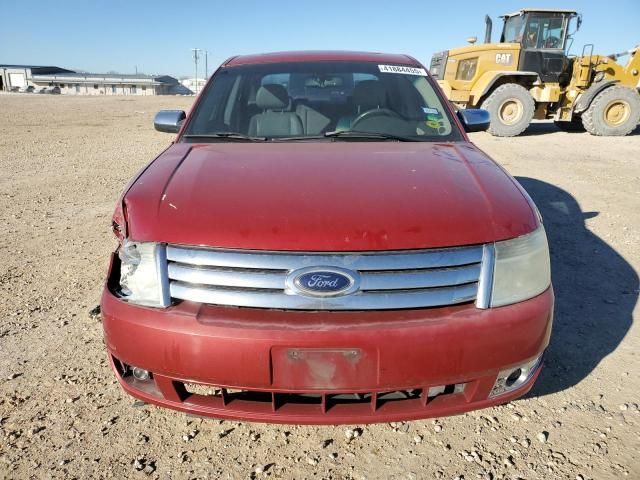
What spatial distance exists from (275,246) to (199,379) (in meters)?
0.54

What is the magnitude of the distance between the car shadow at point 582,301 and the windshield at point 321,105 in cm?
138

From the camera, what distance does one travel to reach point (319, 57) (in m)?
3.29

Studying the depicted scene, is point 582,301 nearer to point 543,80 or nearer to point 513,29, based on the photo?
point 543,80

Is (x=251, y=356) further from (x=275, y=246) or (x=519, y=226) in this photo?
(x=519, y=226)

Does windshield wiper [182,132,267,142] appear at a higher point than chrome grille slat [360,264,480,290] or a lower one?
higher

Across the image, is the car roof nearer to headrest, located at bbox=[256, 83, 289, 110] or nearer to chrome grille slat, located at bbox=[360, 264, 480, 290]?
headrest, located at bbox=[256, 83, 289, 110]

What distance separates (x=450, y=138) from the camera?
9.05 feet

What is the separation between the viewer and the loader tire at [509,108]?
38.5 feet

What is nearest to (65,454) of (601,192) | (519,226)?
(519,226)

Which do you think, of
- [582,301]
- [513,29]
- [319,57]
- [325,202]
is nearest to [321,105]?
[319,57]

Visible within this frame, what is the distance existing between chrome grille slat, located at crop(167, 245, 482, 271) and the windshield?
45.8 inches

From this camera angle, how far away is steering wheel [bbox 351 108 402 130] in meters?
2.89

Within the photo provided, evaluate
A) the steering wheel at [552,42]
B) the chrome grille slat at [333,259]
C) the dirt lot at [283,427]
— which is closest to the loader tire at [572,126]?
the steering wheel at [552,42]

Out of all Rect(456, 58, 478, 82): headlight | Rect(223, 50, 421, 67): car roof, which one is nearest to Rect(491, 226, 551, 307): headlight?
Rect(223, 50, 421, 67): car roof
